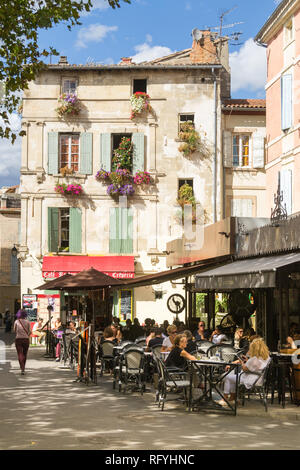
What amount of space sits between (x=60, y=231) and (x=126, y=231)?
108 inches

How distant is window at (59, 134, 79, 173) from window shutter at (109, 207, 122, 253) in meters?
2.42

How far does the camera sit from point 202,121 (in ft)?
98.1

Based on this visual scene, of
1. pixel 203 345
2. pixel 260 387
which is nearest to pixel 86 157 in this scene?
pixel 203 345

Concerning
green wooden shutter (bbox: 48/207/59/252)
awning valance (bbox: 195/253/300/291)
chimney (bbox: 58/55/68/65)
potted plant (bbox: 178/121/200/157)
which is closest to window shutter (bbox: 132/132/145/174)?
potted plant (bbox: 178/121/200/157)

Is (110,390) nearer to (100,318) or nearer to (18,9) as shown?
(18,9)

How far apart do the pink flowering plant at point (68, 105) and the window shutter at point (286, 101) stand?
11.9m

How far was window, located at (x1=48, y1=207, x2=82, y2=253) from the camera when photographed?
29.3m

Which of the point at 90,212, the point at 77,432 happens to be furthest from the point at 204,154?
the point at 77,432

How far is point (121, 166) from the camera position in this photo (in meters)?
29.5

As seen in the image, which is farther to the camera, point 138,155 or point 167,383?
point 138,155

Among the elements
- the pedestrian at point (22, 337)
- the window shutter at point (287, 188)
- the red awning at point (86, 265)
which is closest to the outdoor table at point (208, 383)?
the pedestrian at point (22, 337)

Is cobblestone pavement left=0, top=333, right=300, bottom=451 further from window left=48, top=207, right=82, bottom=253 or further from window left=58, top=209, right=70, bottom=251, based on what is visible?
window left=58, top=209, right=70, bottom=251

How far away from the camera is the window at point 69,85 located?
30188 millimetres

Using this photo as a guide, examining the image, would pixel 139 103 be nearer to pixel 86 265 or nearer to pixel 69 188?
pixel 69 188
